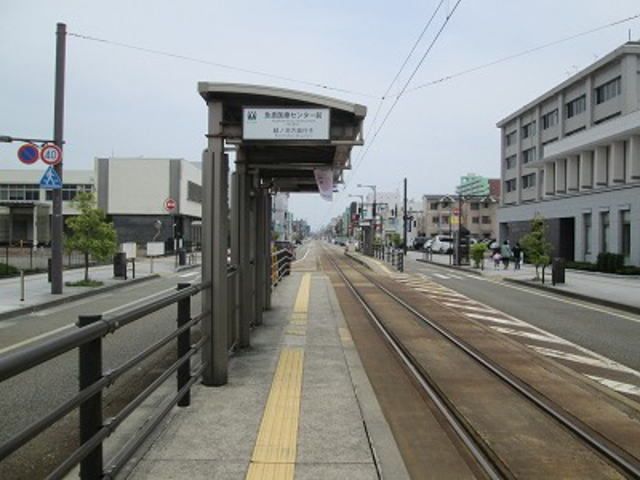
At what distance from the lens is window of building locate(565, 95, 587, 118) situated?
5782 centimetres

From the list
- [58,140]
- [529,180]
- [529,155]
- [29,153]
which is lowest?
[29,153]

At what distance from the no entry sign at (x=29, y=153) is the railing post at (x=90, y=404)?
17.2 m

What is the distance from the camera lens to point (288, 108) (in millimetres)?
7469

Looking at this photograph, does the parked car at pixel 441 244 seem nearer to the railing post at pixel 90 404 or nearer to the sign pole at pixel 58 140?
the sign pole at pixel 58 140

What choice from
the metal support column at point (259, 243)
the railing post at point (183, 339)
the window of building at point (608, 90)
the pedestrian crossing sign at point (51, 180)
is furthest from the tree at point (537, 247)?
the window of building at point (608, 90)

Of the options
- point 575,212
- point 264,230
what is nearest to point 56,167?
point 264,230

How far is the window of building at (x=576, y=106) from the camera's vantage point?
5782 cm

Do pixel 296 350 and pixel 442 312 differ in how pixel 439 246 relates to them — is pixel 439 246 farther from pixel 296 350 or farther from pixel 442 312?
pixel 296 350

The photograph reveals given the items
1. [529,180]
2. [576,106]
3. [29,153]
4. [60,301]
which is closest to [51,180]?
[29,153]

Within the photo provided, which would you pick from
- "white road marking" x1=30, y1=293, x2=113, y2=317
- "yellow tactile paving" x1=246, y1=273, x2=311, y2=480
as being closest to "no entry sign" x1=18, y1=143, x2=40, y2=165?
"white road marking" x1=30, y1=293, x2=113, y2=317

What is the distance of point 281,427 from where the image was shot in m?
5.64

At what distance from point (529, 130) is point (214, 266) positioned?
71.3 meters

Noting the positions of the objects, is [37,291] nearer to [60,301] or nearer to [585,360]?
[60,301]

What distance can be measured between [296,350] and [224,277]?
2.97 meters
